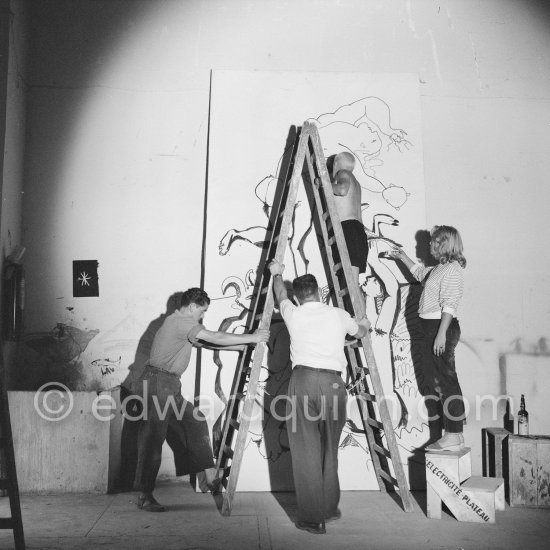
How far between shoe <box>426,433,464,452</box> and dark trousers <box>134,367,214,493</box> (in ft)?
5.39

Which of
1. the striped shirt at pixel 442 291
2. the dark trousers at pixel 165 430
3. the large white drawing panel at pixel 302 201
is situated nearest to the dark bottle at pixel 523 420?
the large white drawing panel at pixel 302 201

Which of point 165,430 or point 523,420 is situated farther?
point 523,420

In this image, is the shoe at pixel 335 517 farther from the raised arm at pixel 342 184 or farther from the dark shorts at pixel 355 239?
the raised arm at pixel 342 184

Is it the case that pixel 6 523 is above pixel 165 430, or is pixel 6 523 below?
below

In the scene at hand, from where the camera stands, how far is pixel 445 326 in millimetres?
4090

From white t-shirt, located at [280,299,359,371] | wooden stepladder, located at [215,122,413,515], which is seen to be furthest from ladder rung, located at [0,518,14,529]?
white t-shirt, located at [280,299,359,371]

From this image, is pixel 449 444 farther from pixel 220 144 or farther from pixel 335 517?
pixel 220 144

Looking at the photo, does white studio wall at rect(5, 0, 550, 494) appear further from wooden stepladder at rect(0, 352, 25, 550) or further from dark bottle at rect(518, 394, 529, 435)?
wooden stepladder at rect(0, 352, 25, 550)

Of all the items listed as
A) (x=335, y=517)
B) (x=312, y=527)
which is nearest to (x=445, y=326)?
(x=335, y=517)

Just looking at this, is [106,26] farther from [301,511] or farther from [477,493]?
[477,493]

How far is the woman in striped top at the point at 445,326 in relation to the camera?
4.11 metres

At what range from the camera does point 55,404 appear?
4.32 metres

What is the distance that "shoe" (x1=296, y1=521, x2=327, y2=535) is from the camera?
3.45 m

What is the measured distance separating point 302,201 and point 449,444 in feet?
7.30
